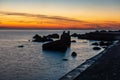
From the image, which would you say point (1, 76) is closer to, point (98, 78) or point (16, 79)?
point (16, 79)

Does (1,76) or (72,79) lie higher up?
(72,79)

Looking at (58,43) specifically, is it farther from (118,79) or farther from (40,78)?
(118,79)

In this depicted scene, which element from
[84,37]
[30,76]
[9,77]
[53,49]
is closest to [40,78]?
[30,76]

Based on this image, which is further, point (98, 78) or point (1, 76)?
point (1, 76)

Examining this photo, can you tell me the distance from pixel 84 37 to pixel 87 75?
389ft

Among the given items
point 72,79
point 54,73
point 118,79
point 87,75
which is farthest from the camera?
point 54,73

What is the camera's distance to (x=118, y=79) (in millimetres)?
18047

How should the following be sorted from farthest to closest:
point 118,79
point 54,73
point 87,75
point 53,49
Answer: point 53,49 < point 54,73 < point 87,75 < point 118,79

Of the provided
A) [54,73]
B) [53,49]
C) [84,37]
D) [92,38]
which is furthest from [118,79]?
[84,37]

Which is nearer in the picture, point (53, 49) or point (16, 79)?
point (16, 79)

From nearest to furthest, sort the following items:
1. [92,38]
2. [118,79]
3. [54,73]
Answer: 1. [118,79]
2. [54,73]
3. [92,38]

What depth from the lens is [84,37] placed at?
138 m

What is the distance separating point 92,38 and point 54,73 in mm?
98613

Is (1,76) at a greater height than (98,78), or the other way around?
(98,78)
